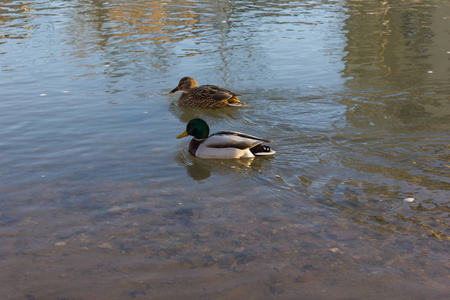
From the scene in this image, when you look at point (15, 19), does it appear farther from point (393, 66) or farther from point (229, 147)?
point (229, 147)

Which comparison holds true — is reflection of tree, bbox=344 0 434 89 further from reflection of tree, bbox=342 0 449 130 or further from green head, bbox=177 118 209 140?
green head, bbox=177 118 209 140

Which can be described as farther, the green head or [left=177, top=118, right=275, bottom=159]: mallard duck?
the green head

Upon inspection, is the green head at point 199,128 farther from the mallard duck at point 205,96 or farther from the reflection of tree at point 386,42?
the reflection of tree at point 386,42

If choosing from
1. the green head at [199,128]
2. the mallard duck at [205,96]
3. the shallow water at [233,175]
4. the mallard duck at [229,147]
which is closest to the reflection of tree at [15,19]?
the shallow water at [233,175]

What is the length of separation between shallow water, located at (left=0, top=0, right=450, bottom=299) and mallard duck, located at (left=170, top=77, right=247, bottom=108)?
0.18 m

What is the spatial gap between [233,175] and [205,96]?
10.7 feet

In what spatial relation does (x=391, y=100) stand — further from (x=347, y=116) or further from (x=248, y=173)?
(x=248, y=173)

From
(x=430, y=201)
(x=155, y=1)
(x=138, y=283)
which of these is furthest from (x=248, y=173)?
(x=155, y=1)

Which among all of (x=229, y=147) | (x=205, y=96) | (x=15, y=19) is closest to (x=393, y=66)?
(x=205, y=96)

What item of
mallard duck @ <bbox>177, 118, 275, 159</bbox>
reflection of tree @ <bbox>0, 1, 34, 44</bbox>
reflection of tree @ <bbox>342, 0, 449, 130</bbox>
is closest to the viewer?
mallard duck @ <bbox>177, 118, 275, 159</bbox>

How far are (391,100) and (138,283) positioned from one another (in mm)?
6319

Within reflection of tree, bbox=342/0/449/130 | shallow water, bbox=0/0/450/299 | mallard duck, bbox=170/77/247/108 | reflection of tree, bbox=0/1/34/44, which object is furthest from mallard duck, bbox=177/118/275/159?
reflection of tree, bbox=0/1/34/44

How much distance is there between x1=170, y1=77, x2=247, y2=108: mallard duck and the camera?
9.89 meters

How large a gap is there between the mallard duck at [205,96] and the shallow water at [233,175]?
182 mm
